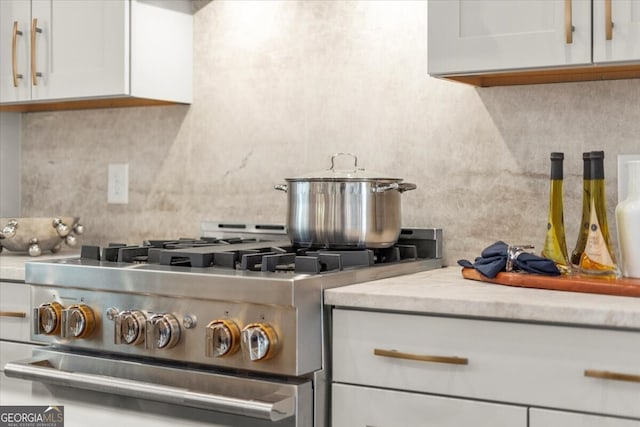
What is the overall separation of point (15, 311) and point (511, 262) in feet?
4.50

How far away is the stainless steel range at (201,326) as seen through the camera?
1.72 m

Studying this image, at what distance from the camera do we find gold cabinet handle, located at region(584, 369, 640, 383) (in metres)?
1.49

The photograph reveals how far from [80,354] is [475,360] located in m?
0.97

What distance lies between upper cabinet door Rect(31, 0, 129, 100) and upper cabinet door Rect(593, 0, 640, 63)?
4.58ft

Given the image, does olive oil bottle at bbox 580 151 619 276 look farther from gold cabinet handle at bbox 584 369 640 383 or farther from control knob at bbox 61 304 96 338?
control knob at bbox 61 304 96 338

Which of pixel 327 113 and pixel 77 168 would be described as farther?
pixel 77 168

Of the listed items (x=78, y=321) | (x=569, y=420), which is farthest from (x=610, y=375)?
(x=78, y=321)

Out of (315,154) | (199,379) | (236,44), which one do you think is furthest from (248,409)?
(236,44)

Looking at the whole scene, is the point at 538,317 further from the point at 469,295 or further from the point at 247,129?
the point at 247,129

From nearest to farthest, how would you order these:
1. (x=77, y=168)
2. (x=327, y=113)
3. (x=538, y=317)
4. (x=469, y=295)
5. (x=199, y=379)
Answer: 1. (x=538, y=317)
2. (x=469, y=295)
3. (x=199, y=379)
4. (x=327, y=113)
5. (x=77, y=168)

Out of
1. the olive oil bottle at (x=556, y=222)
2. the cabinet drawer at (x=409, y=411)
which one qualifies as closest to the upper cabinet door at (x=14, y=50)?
the cabinet drawer at (x=409, y=411)

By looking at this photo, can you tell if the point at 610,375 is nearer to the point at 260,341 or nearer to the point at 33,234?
the point at 260,341

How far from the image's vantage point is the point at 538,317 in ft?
5.13

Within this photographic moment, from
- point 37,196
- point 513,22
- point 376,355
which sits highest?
point 513,22
